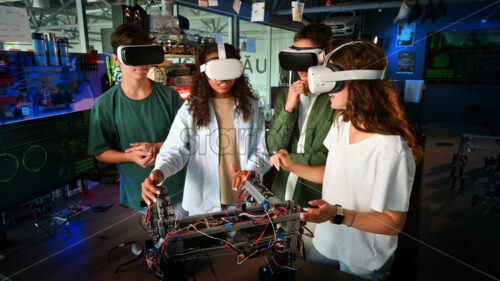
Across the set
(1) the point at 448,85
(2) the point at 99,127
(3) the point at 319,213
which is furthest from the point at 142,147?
Result: (1) the point at 448,85

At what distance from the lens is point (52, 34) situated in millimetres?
→ 1683

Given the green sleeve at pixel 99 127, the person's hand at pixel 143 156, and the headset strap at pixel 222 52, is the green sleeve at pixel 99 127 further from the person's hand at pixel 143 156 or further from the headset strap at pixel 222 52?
the headset strap at pixel 222 52

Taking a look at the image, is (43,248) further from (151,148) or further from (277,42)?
(277,42)

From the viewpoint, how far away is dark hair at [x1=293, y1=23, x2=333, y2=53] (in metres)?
1.60

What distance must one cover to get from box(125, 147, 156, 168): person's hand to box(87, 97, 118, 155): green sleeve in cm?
17

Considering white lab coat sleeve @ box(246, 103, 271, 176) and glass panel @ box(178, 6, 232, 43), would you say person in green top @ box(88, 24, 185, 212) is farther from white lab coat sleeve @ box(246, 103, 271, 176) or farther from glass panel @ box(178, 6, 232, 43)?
glass panel @ box(178, 6, 232, 43)

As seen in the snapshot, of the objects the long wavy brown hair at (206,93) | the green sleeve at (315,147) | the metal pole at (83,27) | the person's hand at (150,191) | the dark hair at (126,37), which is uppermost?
the metal pole at (83,27)

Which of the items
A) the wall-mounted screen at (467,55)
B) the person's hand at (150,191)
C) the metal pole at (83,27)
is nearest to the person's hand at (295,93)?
the person's hand at (150,191)

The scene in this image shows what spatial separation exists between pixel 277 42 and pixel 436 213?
5.25m

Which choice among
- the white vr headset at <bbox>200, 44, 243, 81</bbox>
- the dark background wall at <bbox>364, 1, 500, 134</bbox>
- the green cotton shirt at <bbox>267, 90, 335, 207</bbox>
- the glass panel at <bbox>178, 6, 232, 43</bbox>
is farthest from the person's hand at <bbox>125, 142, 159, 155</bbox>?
the dark background wall at <bbox>364, 1, 500, 134</bbox>

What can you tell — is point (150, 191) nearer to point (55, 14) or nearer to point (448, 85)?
point (55, 14)

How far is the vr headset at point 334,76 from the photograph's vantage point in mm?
1083

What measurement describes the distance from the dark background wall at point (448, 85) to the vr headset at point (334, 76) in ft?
19.1

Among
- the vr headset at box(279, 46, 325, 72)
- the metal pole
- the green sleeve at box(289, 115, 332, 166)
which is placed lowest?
the green sleeve at box(289, 115, 332, 166)
